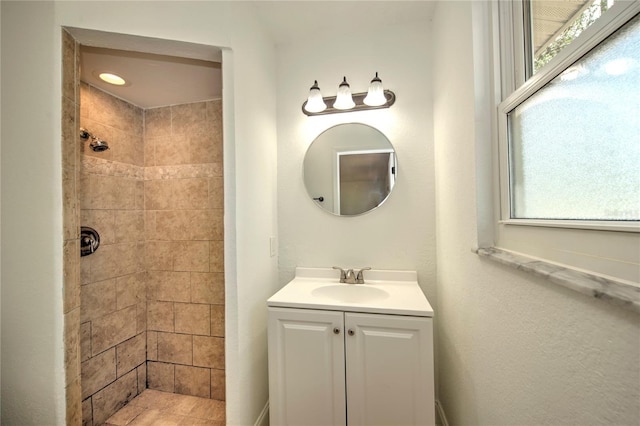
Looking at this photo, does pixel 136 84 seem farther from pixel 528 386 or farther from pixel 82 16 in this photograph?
pixel 528 386

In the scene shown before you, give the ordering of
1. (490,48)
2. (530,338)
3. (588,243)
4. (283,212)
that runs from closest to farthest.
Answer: (588,243), (530,338), (490,48), (283,212)

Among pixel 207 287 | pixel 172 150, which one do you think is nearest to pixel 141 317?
pixel 207 287

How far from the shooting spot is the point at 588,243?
45 cm

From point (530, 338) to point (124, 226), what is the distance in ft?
7.43

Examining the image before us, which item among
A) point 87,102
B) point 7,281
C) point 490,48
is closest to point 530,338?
point 490,48

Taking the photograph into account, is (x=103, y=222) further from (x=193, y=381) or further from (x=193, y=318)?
(x=193, y=381)

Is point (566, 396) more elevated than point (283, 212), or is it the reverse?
point (283, 212)

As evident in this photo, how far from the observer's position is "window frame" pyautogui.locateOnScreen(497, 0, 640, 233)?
0.47 metres

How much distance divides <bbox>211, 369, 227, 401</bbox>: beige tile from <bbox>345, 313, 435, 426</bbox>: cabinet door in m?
1.08

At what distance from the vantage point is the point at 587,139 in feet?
1.59

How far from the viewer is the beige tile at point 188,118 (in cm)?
179

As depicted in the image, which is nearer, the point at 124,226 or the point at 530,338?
the point at 530,338

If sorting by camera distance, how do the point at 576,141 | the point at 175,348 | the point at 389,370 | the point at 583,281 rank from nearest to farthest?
the point at 583,281 < the point at 576,141 < the point at 389,370 < the point at 175,348

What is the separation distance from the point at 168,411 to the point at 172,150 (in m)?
1.88
